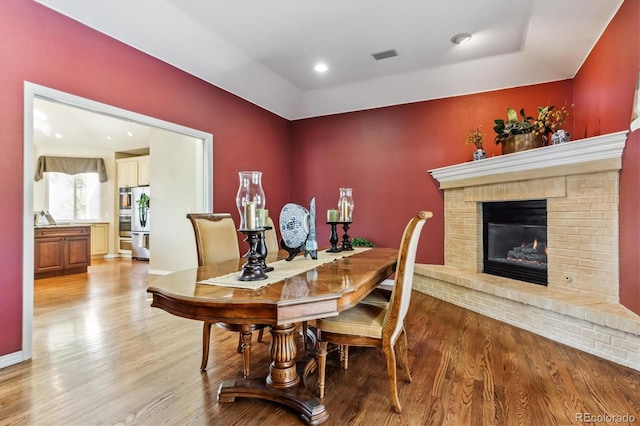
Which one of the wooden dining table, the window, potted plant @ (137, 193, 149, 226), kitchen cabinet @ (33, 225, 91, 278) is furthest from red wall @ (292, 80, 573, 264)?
the window

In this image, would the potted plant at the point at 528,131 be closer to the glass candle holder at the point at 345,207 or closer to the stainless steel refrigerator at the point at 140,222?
the glass candle holder at the point at 345,207

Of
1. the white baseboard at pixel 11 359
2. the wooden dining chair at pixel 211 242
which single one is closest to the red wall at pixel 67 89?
the white baseboard at pixel 11 359

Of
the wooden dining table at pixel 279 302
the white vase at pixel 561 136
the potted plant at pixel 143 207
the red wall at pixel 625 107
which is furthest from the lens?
the potted plant at pixel 143 207

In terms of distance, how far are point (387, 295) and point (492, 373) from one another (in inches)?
31.3

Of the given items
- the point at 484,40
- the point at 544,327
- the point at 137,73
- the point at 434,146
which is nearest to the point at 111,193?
the point at 137,73

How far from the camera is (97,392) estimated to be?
75.6 inches

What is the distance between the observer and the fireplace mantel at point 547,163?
8.64 ft

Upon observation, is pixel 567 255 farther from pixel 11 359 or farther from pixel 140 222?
pixel 140 222

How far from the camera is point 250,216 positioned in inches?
62.6

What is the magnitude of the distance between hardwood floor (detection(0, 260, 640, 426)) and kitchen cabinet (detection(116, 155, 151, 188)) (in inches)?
190

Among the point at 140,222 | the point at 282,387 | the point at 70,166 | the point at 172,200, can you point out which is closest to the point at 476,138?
the point at 282,387

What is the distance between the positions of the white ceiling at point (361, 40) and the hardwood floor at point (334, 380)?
8.46 feet

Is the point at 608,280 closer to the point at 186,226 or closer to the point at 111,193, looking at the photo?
the point at 186,226

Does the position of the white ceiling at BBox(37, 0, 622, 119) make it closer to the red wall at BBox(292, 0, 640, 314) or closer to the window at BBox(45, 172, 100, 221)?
the red wall at BBox(292, 0, 640, 314)
